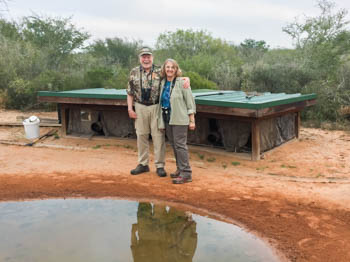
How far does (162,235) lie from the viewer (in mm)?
4504

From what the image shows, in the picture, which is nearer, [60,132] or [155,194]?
[155,194]

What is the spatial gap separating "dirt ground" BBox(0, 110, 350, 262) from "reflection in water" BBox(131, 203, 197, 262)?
301mm

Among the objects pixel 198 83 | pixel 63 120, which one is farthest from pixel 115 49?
pixel 63 120

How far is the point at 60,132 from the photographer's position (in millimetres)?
10312

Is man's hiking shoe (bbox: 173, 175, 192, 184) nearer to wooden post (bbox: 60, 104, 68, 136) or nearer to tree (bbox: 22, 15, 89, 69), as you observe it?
wooden post (bbox: 60, 104, 68, 136)

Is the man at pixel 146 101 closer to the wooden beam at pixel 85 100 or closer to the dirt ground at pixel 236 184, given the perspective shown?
the dirt ground at pixel 236 184

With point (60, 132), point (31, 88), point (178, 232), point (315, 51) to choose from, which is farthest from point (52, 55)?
point (178, 232)

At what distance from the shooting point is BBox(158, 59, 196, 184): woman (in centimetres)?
593

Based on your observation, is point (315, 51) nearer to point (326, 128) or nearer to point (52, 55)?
point (326, 128)

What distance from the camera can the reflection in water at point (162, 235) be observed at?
4055mm

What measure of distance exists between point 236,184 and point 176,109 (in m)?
1.47

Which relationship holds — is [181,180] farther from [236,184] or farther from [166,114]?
[166,114]

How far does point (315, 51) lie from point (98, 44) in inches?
611

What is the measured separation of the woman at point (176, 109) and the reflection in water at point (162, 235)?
42.0 inches
